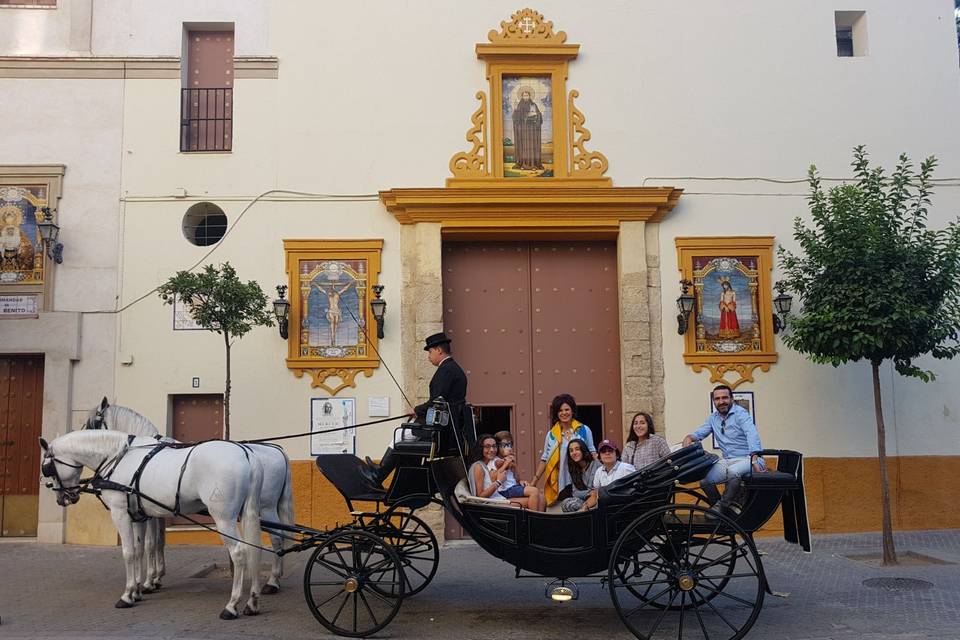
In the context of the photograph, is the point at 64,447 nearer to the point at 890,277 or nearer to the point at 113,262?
the point at 113,262

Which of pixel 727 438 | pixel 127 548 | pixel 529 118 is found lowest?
pixel 127 548

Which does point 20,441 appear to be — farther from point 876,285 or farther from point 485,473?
point 876,285

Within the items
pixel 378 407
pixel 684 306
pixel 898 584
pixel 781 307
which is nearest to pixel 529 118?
pixel 684 306

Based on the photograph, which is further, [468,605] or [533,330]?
[533,330]

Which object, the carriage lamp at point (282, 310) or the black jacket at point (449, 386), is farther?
the carriage lamp at point (282, 310)

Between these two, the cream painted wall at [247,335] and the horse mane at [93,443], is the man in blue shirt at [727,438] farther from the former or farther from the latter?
the horse mane at [93,443]

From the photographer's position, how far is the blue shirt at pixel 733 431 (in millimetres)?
6617

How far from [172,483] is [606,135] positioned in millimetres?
6613

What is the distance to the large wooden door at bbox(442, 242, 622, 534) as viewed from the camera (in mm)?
10117

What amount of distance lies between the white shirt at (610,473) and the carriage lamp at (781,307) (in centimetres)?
397

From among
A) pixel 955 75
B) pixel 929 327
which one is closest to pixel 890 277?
pixel 929 327

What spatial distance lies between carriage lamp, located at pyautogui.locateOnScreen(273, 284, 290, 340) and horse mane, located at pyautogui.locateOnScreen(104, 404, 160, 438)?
254 centimetres

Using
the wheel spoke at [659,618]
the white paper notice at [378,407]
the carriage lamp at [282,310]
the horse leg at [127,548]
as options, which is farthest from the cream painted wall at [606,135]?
the wheel spoke at [659,618]

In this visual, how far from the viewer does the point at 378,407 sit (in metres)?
9.69
